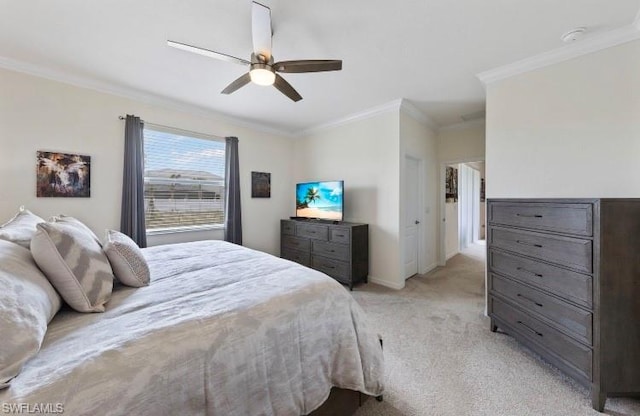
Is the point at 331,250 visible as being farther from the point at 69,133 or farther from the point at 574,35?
the point at 69,133

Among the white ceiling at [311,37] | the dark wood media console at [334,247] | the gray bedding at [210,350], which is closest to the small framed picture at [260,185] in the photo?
the dark wood media console at [334,247]

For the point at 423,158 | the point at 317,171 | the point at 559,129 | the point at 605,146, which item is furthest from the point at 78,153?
the point at 605,146

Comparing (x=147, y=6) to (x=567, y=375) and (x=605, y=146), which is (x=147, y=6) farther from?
(x=567, y=375)

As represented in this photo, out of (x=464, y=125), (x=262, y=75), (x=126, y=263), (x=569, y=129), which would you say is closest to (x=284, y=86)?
(x=262, y=75)

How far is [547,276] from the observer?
1.87 metres

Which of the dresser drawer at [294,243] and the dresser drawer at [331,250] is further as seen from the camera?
the dresser drawer at [294,243]

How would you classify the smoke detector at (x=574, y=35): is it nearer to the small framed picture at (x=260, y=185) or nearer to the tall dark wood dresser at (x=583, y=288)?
the tall dark wood dresser at (x=583, y=288)

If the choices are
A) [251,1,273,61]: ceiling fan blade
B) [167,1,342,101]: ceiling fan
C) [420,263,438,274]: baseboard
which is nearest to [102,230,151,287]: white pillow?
[167,1,342,101]: ceiling fan

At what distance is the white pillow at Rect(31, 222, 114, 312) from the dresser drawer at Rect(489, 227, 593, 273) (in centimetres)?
275

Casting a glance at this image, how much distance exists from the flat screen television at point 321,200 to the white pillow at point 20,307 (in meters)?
3.14

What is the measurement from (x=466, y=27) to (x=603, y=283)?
199 cm

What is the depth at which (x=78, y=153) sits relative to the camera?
9.17 feet

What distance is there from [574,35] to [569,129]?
2.42 feet

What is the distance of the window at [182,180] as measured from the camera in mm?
3406
